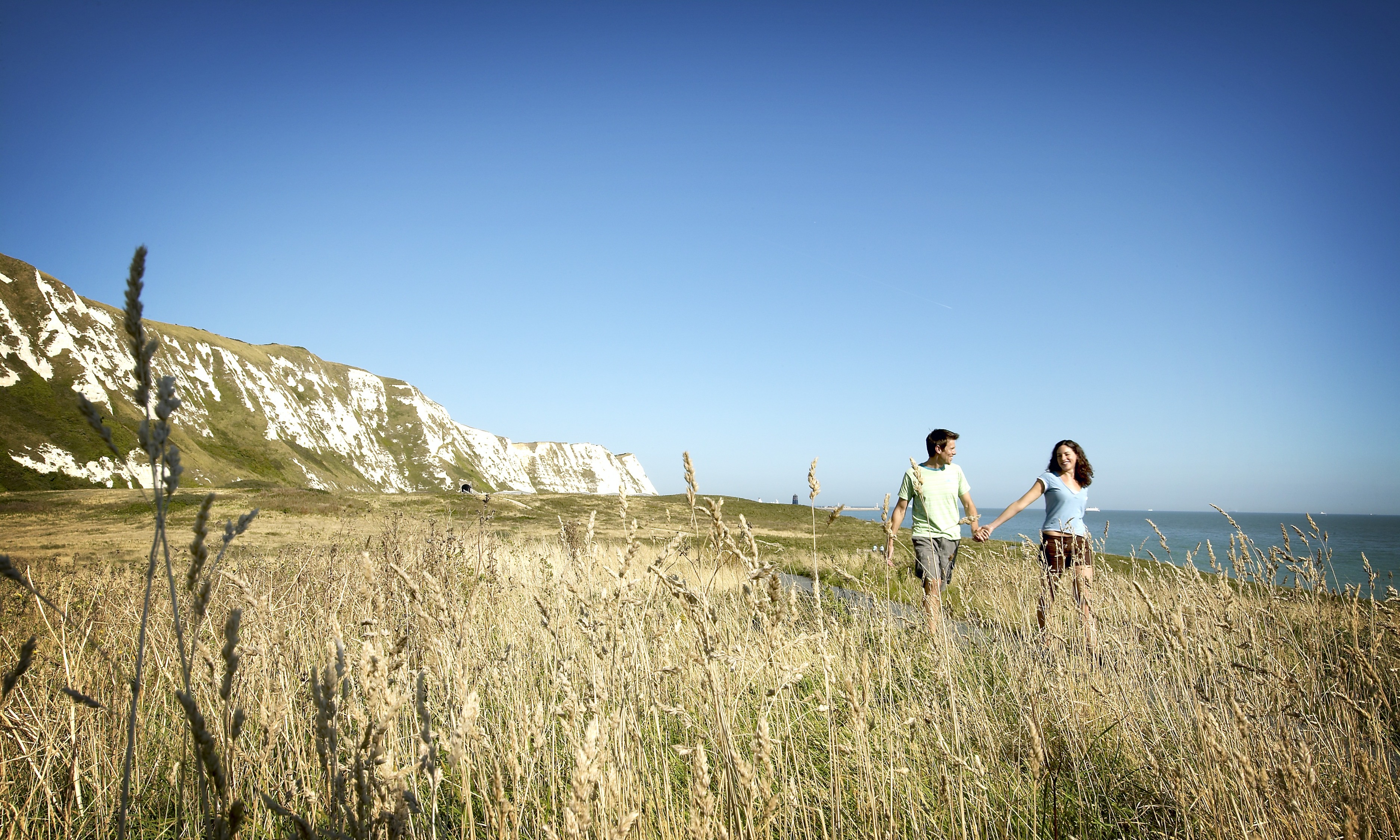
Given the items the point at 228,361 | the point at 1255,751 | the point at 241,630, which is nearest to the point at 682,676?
the point at 1255,751

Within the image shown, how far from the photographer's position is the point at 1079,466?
707cm

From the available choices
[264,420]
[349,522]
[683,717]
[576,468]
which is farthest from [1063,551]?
[576,468]

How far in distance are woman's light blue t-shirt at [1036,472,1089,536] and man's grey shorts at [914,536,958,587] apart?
105 cm

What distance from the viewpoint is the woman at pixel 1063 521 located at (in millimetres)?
6109

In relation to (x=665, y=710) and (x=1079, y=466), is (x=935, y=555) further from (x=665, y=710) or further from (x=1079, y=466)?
(x=665, y=710)

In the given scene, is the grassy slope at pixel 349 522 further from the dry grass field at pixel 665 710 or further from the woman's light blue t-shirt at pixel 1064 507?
the dry grass field at pixel 665 710

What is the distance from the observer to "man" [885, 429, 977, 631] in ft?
21.3

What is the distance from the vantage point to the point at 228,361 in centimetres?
9556

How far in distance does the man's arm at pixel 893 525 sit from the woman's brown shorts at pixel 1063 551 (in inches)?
53.4

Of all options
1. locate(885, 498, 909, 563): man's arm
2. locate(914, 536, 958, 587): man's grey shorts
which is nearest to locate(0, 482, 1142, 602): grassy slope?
locate(914, 536, 958, 587): man's grey shorts

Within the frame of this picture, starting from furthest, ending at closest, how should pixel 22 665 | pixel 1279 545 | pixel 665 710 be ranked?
pixel 1279 545
pixel 665 710
pixel 22 665

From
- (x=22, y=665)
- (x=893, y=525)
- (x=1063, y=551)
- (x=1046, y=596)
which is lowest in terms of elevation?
(x=1046, y=596)

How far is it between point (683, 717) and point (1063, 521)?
245 inches

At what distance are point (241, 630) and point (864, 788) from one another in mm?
4895
